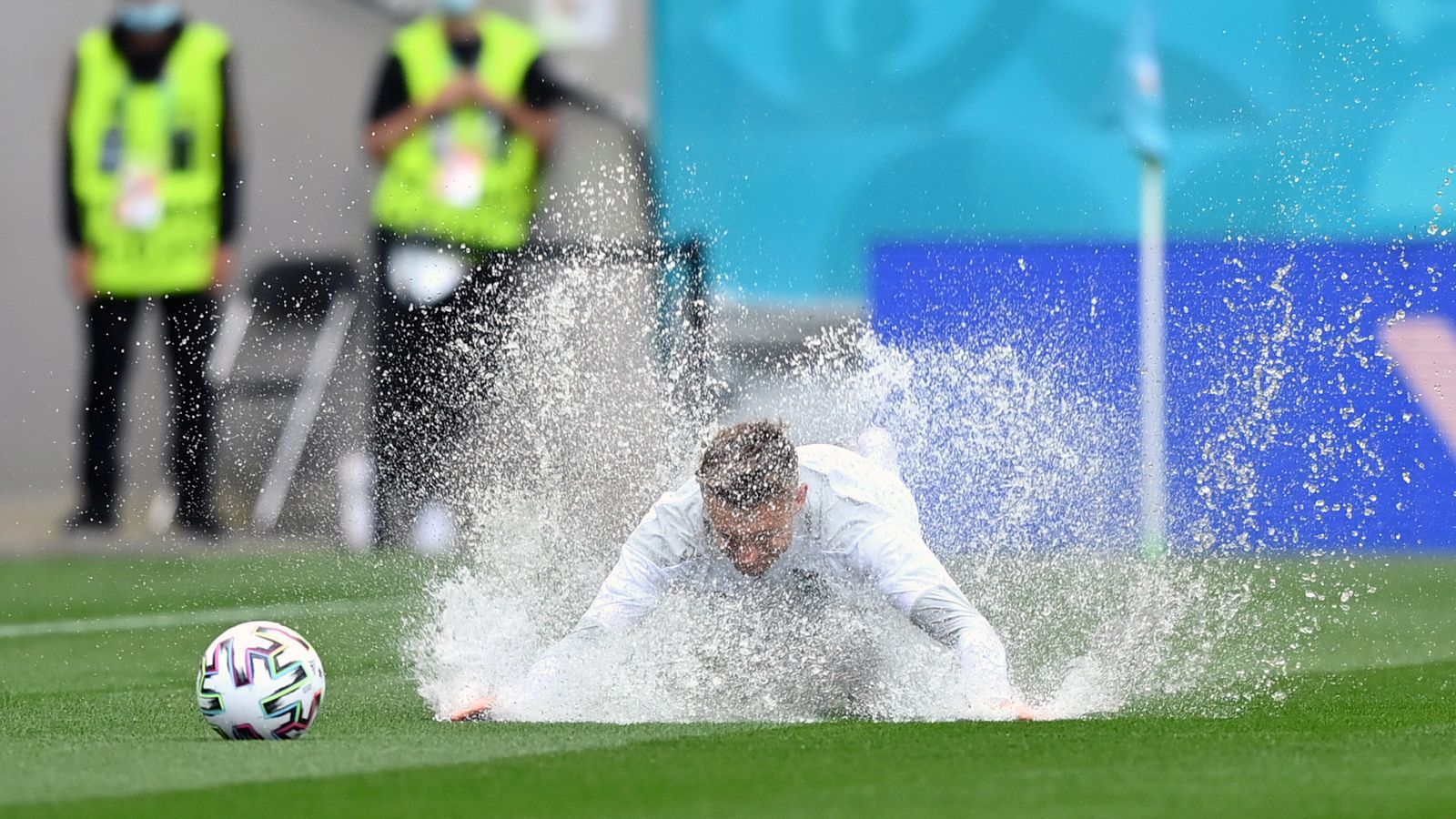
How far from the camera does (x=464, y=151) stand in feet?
54.9

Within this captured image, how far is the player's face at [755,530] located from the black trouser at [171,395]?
35.1ft

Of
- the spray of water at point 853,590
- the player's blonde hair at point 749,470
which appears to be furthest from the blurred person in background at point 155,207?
the player's blonde hair at point 749,470

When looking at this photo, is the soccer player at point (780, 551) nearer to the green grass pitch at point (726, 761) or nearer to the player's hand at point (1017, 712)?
the player's hand at point (1017, 712)

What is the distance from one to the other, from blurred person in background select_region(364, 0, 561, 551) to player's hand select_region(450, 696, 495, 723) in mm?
9414

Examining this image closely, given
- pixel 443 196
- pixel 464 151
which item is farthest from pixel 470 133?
pixel 443 196

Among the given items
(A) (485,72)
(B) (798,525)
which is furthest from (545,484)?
(A) (485,72)

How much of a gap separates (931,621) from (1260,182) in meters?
10.7

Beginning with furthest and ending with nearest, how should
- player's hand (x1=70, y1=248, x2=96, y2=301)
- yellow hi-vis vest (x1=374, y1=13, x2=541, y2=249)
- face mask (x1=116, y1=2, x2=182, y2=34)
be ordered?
player's hand (x1=70, y1=248, x2=96, y2=301)
face mask (x1=116, y1=2, x2=182, y2=34)
yellow hi-vis vest (x1=374, y1=13, x2=541, y2=249)

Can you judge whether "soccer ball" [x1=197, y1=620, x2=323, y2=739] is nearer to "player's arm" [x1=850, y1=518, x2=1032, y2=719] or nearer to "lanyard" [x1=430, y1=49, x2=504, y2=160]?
"player's arm" [x1=850, y1=518, x2=1032, y2=719]

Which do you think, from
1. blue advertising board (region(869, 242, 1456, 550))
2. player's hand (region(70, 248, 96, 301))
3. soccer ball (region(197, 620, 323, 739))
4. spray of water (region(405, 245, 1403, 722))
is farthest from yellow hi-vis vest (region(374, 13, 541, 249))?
soccer ball (region(197, 620, 323, 739))

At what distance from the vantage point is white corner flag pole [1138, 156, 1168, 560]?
14.7 metres

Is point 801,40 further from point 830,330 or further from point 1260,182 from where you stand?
point 1260,182

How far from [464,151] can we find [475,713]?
33.3 feet

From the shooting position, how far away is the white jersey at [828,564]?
693 cm
